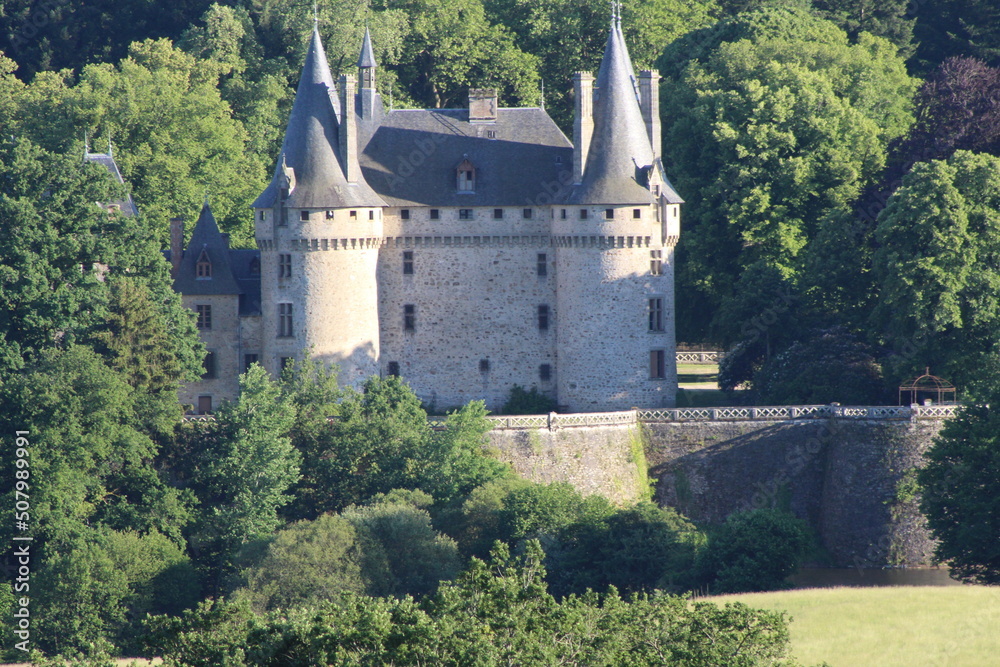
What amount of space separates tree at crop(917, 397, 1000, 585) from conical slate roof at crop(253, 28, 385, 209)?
62.8 feet

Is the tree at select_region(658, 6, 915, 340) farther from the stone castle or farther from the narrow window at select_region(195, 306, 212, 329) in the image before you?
the narrow window at select_region(195, 306, 212, 329)

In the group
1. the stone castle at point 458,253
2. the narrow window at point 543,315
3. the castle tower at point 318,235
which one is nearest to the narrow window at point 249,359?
the stone castle at point 458,253

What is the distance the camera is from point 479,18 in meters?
83.6

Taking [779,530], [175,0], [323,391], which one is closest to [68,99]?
[175,0]

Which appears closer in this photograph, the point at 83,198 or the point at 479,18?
the point at 83,198

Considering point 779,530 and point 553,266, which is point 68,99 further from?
point 779,530

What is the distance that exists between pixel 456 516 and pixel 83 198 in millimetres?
15869

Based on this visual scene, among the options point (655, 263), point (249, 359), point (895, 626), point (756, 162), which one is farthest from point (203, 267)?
point (895, 626)

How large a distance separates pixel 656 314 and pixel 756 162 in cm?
831

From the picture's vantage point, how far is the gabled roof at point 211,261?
209 ft

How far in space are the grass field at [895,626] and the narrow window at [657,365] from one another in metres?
13.1

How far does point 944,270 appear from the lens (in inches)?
2331

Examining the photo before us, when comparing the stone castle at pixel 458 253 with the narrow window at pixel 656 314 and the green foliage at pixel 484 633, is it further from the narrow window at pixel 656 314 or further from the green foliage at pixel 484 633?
the green foliage at pixel 484 633

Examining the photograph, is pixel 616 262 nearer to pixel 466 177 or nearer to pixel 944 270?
pixel 466 177
